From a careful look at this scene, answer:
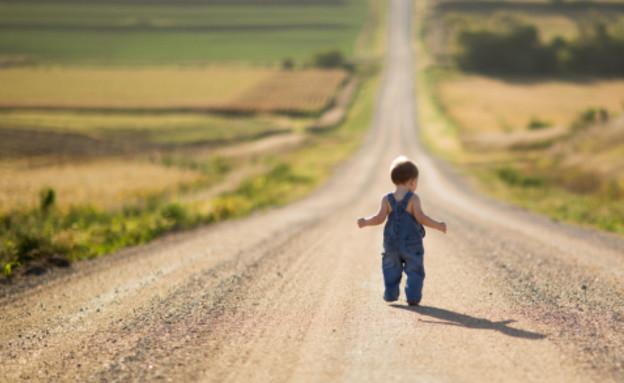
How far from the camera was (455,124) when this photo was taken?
53344 mm

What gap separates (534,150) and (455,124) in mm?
15081

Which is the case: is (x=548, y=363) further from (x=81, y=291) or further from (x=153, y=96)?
(x=153, y=96)

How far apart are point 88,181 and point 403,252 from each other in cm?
1922

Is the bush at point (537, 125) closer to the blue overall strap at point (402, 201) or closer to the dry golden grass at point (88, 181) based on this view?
the dry golden grass at point (88, 181)

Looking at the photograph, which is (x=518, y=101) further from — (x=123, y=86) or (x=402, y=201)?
(x=402, y=201)

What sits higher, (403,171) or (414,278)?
(403,171)

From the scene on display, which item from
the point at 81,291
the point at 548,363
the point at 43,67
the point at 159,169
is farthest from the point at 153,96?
the point at 548,363

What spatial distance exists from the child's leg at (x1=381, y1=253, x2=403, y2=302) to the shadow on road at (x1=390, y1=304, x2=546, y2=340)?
0.22 meters

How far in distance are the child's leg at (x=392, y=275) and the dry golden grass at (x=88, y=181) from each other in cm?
1255

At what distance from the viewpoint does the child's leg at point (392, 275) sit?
5.89 meters

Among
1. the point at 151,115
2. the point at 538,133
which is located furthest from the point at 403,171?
the point at 151,115

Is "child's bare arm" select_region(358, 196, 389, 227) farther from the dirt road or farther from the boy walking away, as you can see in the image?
the dirt road

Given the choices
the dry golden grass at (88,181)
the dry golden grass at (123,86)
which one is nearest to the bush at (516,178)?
the dry golden grass at (88,181)

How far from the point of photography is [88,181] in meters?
21.9
